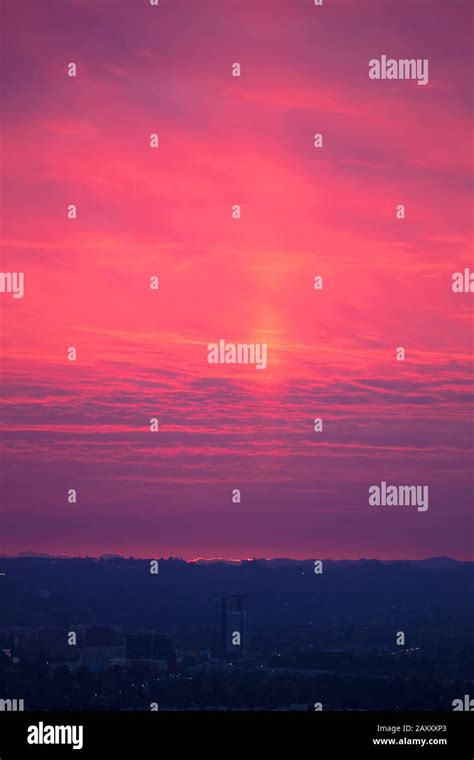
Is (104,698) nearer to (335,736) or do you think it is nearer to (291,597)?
(291,597)

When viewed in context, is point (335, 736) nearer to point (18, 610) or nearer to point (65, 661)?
point (65, 661)

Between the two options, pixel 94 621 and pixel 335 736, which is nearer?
pixel 335 736

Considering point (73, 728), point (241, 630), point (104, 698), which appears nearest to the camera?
point (73, 728)

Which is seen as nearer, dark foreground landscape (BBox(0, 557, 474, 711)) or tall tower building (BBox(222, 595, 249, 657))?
dark foreground landscape (BBox(0, 557, 474, 711))

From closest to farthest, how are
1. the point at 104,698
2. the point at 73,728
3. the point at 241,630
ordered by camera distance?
1. the point at 73,728
2. the point at 104,698
3. the point at 241,630

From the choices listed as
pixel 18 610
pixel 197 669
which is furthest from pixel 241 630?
pixel 18 610

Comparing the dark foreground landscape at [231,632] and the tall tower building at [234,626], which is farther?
the tall tower building at [234,626]

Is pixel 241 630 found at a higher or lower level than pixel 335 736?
higher
